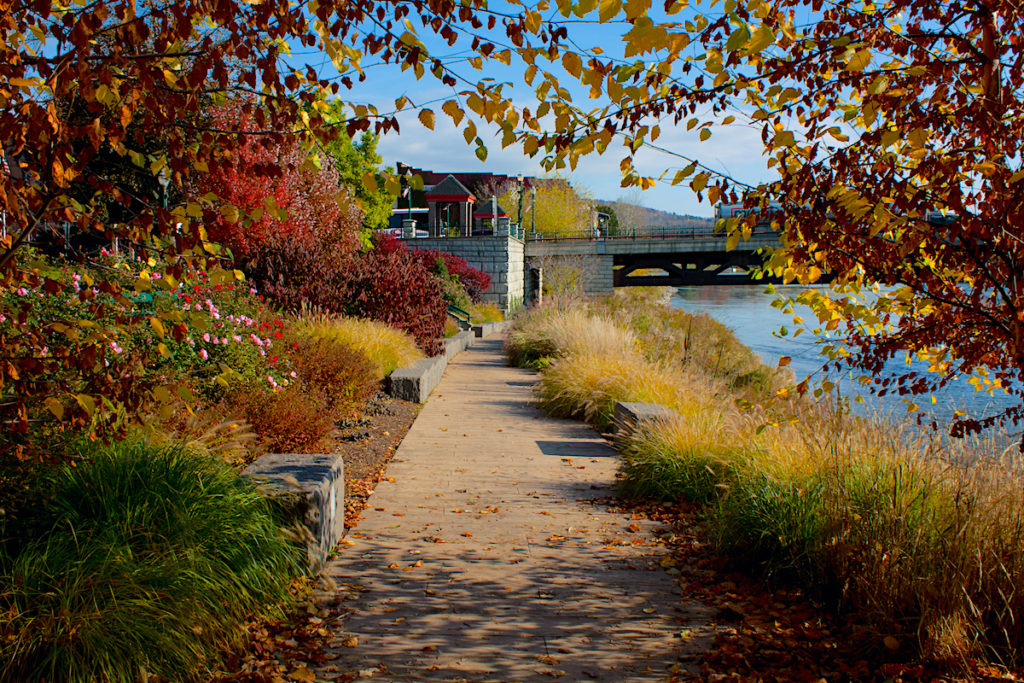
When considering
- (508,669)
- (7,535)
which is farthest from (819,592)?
(7,535)

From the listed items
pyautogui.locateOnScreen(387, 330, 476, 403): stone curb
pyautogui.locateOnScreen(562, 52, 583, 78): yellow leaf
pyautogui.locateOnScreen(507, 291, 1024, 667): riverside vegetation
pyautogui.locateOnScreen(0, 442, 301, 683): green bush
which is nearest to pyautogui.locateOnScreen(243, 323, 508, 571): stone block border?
pyautogui.locateOnScreen(0, 442, 301, 683): green bush

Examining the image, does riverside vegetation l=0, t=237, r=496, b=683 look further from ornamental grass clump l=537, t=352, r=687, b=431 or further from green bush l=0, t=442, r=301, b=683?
ornamental grass clump l=537, t=352, r=687, b=431

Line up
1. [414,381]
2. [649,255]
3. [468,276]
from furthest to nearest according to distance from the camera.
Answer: [649,255] → [468,276] → [414,381]

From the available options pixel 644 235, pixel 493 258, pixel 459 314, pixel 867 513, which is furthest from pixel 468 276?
pixel 644 235

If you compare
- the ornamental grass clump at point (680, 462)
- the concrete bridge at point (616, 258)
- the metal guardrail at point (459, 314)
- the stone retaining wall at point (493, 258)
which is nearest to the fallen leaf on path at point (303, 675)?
the ornamental grass clump at point (680, 462)

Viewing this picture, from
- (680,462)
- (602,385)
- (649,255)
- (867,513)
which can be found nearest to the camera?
(867,513)

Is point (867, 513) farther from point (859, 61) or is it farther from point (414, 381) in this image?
point (414, 381)

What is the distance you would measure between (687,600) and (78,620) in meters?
2.75

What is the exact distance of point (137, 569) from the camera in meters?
3.06

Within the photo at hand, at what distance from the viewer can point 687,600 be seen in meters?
4.01

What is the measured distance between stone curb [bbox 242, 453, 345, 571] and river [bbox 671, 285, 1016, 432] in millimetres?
2620

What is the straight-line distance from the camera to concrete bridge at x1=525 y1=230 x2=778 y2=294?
155 ft

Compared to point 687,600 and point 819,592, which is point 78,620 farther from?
point 819,592

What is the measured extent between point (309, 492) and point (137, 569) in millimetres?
1156
